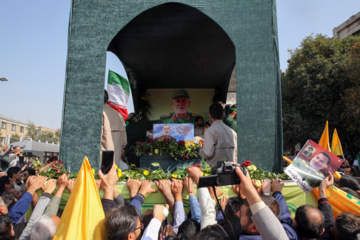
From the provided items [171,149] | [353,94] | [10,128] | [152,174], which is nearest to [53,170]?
[152,174]

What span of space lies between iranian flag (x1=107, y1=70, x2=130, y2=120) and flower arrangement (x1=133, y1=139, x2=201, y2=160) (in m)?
1.11

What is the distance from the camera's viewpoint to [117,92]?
5.00 metres

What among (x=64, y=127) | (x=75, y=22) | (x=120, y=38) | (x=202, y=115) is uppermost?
(x=120, y=38)

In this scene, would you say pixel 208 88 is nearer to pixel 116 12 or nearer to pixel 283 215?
pixel 116 12

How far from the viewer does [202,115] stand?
30.5 feet

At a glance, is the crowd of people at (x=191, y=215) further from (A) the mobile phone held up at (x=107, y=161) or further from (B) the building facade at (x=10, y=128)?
(B) the building facade at (x=10, y=128)

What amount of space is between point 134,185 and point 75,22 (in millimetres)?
2722

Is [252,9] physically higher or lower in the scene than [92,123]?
higher

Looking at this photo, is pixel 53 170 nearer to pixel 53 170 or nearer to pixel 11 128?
→ pixel 53 170

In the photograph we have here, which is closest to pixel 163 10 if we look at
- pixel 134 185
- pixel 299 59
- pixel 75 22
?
pixel 75 22

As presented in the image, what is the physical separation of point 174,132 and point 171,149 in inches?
23.8

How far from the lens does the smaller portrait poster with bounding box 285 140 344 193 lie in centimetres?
300

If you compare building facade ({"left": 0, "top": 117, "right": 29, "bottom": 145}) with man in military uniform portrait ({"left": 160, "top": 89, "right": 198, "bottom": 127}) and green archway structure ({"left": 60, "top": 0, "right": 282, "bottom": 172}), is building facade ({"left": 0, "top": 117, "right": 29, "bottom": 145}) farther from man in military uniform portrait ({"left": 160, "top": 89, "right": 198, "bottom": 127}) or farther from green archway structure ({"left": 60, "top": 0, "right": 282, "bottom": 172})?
green archway structure ({"left": 60, "top": 0, "right": 282, "bottom": 172})

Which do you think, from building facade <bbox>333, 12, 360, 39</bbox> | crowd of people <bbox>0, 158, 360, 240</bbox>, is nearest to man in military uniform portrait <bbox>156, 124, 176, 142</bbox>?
crowd of people <bbox>0, 158, 360, 240</bbox>
